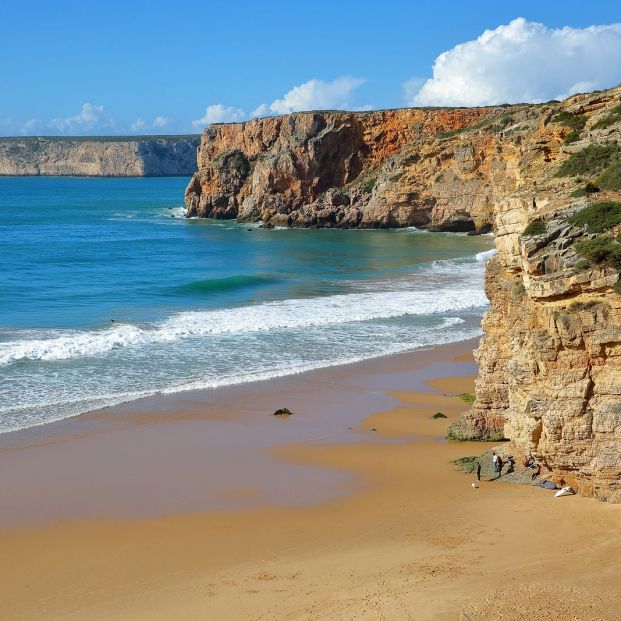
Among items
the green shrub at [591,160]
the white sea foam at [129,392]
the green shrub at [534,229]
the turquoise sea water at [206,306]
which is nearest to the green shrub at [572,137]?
the green shrub at [591,160]

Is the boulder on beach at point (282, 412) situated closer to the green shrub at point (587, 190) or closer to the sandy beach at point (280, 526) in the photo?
the sandy beach at point (280, 526)

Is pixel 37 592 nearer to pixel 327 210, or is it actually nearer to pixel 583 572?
pixel 583 572

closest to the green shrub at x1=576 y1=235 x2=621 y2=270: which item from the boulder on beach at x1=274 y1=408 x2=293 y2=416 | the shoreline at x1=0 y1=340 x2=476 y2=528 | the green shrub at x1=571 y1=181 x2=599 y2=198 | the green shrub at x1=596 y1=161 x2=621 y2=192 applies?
the green shrub at x1=571 y1=181 x2=599 y2=198

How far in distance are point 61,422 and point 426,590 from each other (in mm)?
10277

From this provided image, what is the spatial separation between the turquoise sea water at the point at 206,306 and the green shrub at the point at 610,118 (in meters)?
9.50

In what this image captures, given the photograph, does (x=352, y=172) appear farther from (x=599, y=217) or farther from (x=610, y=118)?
(x=599, y=217)

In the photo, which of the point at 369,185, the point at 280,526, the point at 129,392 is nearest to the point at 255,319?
the point at 129,392

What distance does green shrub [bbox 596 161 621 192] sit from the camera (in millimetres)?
13672

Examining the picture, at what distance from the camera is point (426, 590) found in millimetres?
10250

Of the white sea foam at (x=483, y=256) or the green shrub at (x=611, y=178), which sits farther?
the white sea foam at (x=483, y=256)

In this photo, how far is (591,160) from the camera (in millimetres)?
14922

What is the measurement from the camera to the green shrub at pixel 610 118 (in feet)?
56.7

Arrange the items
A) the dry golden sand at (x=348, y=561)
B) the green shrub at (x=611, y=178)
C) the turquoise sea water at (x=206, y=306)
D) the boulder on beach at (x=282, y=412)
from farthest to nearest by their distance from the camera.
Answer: the turquoise sea water at (x=206, y=306), the boulder on beach at (x=282, y=412), the green shrub at (x=611, y=178), the dry golden sand at (x=348, y=561)

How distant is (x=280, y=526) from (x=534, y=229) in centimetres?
581
